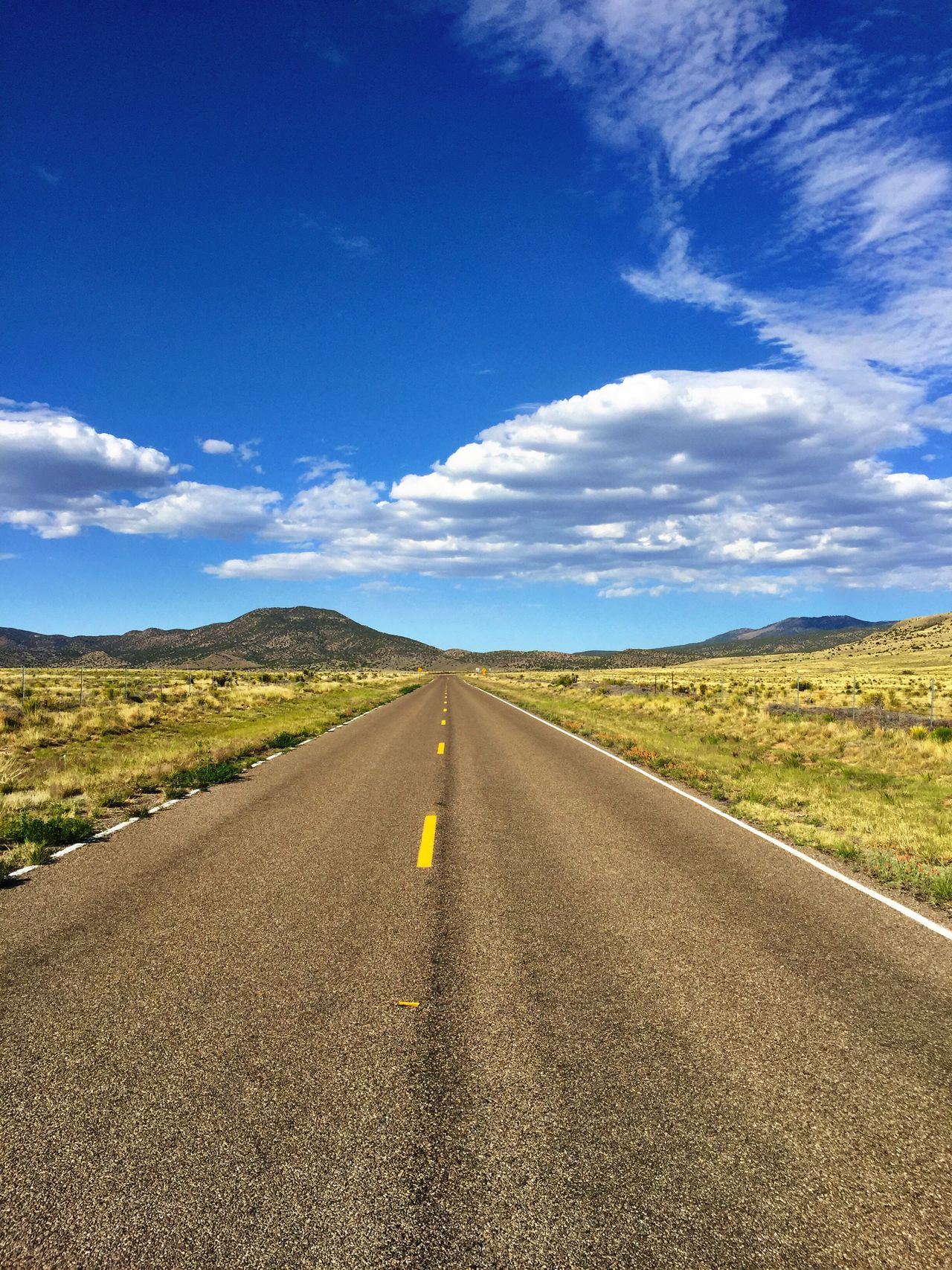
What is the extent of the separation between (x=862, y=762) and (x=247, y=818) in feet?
49.6

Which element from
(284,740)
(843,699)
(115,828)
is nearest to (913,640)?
(843,699)

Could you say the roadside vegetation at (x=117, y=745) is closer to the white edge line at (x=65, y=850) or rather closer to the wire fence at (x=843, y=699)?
the white edge line at (x=65, y=850)

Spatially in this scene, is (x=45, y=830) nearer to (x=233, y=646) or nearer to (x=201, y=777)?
(x=201, y=777)

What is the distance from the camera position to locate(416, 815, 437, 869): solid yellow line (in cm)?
788

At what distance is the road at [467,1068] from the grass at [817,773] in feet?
6.30

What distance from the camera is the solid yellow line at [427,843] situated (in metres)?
7.88

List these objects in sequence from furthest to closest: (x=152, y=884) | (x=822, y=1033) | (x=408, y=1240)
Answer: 1. (x=152, y=884)
2. (x=822, y=1033)
3. (x=408, y=1240)

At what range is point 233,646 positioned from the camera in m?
169

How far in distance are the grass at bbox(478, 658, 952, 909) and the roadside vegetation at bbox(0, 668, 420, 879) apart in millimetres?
9382

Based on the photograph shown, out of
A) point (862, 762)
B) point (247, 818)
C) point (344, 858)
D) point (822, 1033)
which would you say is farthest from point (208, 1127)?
point (862, 762)

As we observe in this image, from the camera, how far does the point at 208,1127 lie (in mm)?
3293

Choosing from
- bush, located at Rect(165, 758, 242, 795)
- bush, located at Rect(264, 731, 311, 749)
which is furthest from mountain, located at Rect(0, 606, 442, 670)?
bush, located at Rect(165, 758, 242, 795)

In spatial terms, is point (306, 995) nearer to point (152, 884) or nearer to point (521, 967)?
point (521, 967)

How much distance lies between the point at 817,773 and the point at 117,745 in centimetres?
1835
